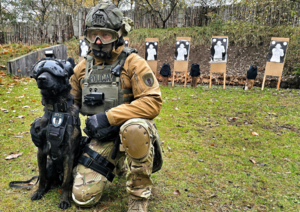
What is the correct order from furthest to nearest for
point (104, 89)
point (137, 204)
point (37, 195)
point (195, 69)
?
point (195, 69) < point (104, 89) < point (37, 195) < point (137, 204)

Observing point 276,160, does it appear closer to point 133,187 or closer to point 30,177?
point 133,187

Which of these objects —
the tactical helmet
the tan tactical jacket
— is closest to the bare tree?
the tactical helmet

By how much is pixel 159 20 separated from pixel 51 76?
13183 mm

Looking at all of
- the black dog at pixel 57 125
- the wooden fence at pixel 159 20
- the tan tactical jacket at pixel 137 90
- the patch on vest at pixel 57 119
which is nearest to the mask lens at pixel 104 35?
the tan tactical jacket at pixel 137 90

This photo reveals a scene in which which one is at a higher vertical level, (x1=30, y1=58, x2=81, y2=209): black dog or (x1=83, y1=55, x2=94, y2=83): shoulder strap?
(x1=83, y1=55, x2=94, y2=83): shoulder strap

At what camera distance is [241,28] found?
1149cm

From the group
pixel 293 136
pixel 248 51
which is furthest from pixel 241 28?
pixel 293 136

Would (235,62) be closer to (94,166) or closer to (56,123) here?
(94,166)

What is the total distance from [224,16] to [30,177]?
12625mm

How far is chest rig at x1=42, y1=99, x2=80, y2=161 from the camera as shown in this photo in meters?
2.29

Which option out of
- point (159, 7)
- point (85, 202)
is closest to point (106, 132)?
point (85, 202)

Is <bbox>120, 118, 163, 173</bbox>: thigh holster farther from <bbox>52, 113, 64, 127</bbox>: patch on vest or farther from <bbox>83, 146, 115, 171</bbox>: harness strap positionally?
<bbox>52, 113, 64, 127</bbox>: patch on vest

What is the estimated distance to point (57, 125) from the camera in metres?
2.30

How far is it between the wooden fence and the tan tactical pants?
10.8 metres
